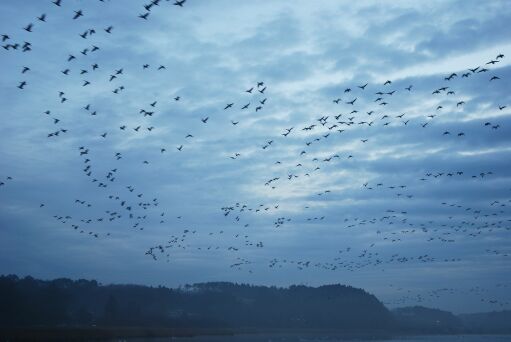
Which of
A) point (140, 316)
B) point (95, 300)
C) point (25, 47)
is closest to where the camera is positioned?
point (25, 47)

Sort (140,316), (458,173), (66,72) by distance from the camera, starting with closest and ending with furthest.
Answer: (66,72) < (458,173) < (140,316)

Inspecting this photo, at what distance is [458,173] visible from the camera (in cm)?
4656

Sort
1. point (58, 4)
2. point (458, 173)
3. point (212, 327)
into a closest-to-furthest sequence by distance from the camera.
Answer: point (58, 4) → point (458, 173) → point (212, 327)

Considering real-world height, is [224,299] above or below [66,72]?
below

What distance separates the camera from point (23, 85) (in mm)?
34906

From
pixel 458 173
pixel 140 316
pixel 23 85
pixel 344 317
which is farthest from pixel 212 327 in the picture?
pixel 23 85

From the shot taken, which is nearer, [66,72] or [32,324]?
[66,72]

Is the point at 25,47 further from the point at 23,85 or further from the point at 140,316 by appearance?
the point at 140,316

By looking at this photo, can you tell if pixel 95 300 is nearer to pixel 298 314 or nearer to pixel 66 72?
pixel 298 314

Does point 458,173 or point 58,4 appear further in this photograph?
point 458,173


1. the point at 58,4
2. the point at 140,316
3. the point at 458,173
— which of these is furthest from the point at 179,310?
the point at 58,4

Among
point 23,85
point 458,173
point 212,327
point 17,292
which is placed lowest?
point 212,327

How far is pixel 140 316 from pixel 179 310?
4540cm

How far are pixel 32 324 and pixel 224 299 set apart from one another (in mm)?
96918
